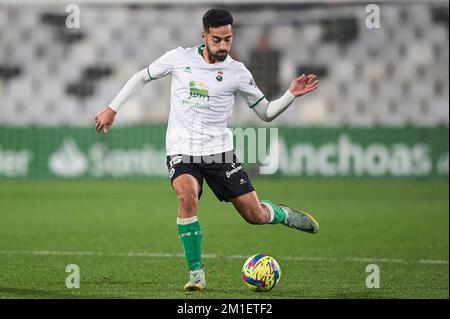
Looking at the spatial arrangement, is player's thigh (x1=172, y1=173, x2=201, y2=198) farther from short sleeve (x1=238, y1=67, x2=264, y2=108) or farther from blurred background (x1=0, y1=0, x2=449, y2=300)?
blurred background (x1=0, y1=0, x2=449, y2=300)

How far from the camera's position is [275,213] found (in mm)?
7816

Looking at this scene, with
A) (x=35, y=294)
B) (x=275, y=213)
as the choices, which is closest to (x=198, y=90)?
(x=275, y=213)

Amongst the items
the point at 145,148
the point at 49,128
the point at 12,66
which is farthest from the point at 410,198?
the point at 12,66

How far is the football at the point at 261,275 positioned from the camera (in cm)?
705

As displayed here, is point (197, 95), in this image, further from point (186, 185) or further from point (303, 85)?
point (303, 85)

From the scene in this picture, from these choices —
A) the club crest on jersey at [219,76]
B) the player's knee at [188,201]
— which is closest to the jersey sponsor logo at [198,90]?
the club crest on jersey at [219,76]

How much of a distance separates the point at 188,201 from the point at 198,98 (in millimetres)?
799

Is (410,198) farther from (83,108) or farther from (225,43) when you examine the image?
(225,43)

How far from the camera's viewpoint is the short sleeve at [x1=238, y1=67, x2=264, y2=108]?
24.5 feet

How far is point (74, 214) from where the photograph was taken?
44.8 ft

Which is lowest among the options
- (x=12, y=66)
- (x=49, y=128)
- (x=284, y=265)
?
(x=284, y=265)

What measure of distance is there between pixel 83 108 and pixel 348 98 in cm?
572

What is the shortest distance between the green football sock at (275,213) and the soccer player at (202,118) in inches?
8.2

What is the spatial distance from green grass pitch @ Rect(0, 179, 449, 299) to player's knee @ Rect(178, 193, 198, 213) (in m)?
0.59
